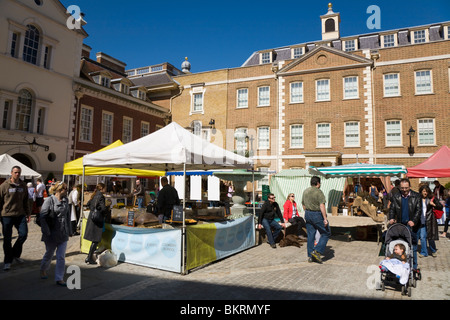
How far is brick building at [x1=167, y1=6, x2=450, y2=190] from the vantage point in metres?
19.7

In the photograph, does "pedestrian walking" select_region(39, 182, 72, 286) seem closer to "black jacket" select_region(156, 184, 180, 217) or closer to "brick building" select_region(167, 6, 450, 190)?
"black jacket" select_region(156, 184, 180, 217)

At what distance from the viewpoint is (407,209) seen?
→ 569cm

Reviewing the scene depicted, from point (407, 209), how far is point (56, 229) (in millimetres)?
6576

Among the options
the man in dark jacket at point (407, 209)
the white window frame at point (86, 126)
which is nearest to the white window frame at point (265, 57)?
the white window frame at point (86, 126)

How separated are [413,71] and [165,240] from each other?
21.3 metres

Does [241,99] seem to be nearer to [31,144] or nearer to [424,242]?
[31,144]

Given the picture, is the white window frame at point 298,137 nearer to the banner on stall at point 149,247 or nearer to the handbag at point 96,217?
the banner on stall at point 149,247

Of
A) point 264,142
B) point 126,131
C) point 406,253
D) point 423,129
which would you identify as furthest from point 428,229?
point 126,131

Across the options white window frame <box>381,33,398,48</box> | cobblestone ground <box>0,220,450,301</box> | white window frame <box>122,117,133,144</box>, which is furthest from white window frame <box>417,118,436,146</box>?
white window frame <box>122,117,133,144</box>

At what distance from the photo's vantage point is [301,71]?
2298 centimetres

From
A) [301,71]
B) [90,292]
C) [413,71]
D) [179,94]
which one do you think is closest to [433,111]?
[413,71]

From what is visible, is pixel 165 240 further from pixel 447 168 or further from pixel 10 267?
pixel 447 168

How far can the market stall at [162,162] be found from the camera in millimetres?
5945

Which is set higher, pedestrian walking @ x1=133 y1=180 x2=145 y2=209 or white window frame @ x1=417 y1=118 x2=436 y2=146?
white window frame @ x1=417 y1=118 x2=436 y2=146
